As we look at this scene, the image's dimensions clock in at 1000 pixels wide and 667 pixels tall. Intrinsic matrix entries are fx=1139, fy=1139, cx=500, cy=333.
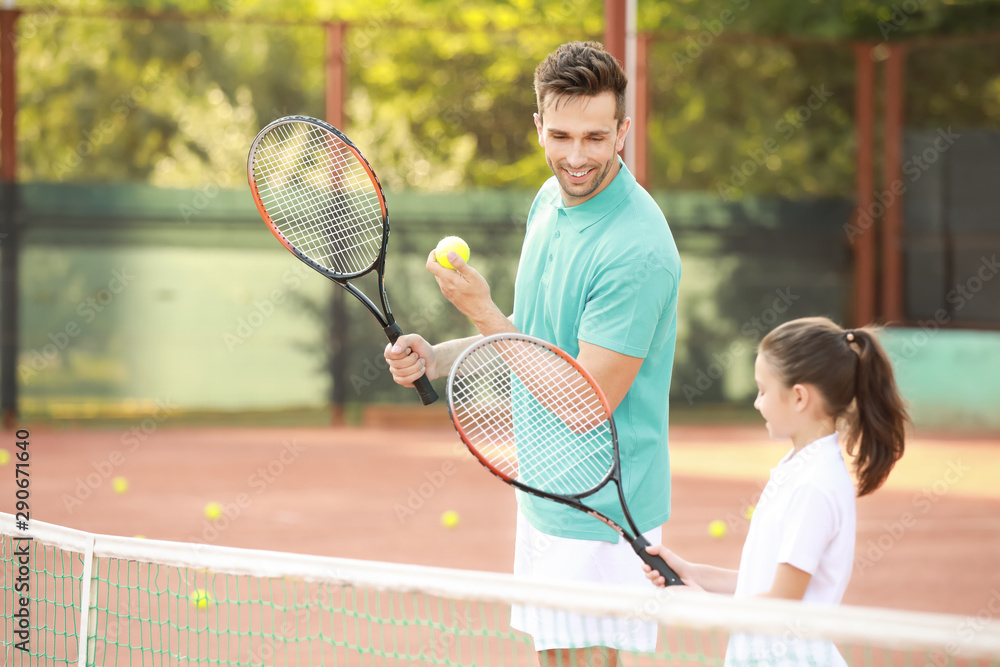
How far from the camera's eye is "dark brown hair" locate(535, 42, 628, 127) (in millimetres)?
2209

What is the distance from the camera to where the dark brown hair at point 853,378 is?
213cm

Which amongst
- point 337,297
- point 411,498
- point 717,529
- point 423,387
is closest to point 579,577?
point 423,387

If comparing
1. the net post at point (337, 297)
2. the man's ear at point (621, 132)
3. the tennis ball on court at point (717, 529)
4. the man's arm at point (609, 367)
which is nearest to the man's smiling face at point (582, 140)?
the man's ear at point (621, 132)

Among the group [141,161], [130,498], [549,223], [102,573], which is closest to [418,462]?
[130,498]

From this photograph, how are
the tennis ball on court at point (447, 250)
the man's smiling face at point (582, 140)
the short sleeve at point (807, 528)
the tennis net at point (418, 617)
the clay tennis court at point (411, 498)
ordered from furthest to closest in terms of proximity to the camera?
the clay tennis court at point (411, 498)
the tennis ball on court at point (447, 250)
the man's smiling face at point (582, 140)
the short sleeve at point (807, 528)
the tennis net at point (418, 617)

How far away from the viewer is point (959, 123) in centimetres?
1432

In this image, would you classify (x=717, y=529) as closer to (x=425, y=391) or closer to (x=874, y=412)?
(x=425, y=391)

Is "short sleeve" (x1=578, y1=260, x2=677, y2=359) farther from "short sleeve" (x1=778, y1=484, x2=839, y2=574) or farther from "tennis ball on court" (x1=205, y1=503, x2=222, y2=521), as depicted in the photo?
"tennis ball on court" (x1=205, y1=503, x2=222, y2=521)

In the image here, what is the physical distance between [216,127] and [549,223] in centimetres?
1434

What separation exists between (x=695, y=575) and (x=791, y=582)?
257 millimetres

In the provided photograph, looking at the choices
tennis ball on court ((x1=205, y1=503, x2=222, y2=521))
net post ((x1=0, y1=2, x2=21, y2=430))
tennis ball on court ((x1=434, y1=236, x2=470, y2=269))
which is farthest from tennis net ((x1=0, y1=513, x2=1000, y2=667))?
net post ((x1=0, y1=2, x2=21, y2=430))

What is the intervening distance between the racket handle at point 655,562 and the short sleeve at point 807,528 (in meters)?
0.23

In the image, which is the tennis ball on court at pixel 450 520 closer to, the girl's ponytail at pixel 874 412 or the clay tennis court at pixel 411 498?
the clay tennis court at pixel 411 498

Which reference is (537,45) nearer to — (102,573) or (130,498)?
(130,498)
